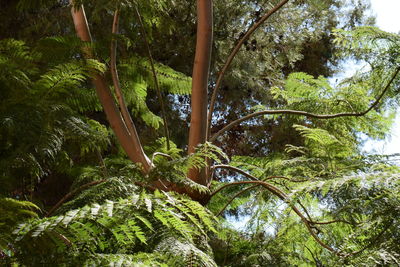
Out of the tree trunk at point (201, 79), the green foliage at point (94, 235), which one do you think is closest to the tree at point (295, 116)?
the tree trunk at point (201, 79)

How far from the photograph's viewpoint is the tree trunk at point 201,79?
6.34 feet

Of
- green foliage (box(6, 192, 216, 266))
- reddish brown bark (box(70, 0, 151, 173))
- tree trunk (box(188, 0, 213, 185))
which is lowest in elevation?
green foliage (box(6, 192, 216, 266))

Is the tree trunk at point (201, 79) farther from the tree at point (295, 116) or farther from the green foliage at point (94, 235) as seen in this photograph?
the green foliage at point (94, 235)

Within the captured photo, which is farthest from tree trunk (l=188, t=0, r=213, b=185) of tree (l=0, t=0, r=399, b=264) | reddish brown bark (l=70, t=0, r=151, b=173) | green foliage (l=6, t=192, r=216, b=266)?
green foliage (l=6, t=192, r=216, b=266)

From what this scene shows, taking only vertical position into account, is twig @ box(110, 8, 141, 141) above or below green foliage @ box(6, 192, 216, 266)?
above

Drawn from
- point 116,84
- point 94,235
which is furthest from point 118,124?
point 94,235

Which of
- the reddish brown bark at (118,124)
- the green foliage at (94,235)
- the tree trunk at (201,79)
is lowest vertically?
the green foliage at (94,235)

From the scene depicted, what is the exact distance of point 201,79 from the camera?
1.95 m

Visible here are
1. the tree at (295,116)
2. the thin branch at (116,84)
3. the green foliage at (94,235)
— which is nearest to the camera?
the green foliage at (94,235)

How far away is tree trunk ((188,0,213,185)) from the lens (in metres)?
1.93

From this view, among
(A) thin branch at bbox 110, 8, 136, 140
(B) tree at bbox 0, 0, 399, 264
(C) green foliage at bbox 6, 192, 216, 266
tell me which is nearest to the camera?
(C) green foliage at bbox 6, 192, 216, 266

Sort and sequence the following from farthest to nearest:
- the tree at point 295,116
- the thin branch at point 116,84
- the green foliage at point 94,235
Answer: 1. the thin branch at point 116,84
2. the tree at point 295,116
3. the green foliage at point 94,235

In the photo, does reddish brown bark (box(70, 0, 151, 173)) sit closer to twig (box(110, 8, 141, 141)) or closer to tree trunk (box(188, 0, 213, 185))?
twig (box(110, 8, 141, 141))

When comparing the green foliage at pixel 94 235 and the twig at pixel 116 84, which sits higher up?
the twig at pixel 116 84
